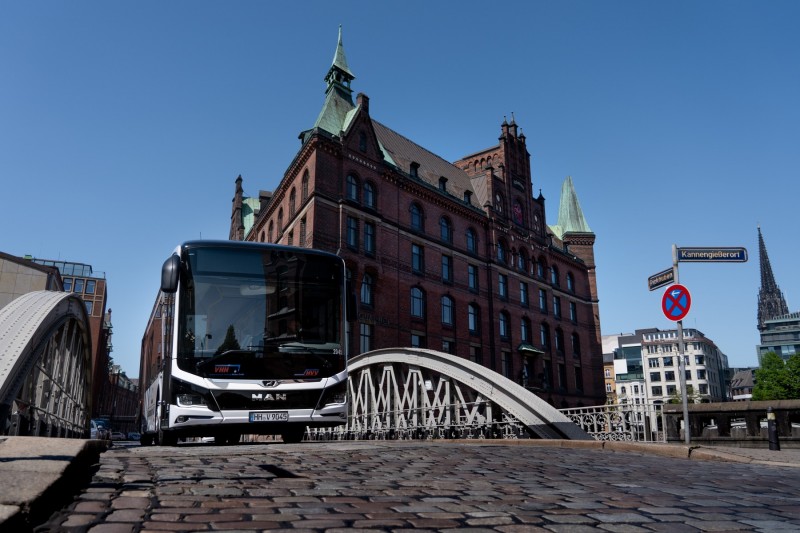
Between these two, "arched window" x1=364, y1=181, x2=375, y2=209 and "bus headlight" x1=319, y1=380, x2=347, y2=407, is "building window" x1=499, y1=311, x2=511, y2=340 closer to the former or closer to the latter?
"arched window" x1=364, y1=181, x2=375, y2=209

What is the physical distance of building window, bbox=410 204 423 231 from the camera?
3356 centimetres

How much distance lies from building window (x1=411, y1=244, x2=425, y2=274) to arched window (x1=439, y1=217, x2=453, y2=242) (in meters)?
2.18

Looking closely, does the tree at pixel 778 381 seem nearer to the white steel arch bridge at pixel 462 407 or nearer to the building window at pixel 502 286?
the building window at pixel 502 286

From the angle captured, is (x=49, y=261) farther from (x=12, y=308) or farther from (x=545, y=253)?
(x=12, y=308)

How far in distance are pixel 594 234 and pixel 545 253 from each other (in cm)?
831

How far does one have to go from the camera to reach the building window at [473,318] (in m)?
35.8

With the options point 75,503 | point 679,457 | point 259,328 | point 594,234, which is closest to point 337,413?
point 259,328

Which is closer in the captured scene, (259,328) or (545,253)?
(259,328)

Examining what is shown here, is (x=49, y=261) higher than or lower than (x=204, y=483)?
higher

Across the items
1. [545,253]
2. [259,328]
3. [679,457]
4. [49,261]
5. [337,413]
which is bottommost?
[679,457]

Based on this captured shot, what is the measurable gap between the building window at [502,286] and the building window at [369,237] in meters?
10.7

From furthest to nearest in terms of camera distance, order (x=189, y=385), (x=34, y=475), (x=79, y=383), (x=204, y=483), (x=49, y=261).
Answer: (x=49, y=261), (x=79, y=383), (x=189, y=385), (x=204, y=483), (x=34, y=475)

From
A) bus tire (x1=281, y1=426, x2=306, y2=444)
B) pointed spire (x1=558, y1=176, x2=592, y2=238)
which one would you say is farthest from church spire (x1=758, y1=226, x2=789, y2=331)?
bus tire (x1=281, y1=426, x2=306, y2=444)

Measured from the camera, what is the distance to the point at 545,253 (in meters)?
43.0
